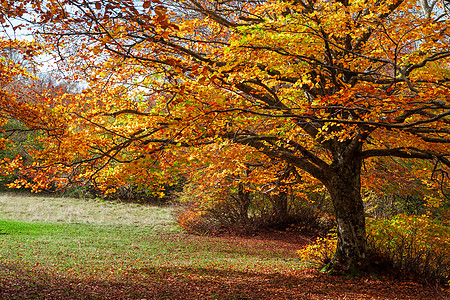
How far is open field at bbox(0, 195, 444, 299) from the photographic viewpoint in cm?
582

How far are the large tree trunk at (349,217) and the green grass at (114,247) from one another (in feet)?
6.73

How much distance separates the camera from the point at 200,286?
250 inches

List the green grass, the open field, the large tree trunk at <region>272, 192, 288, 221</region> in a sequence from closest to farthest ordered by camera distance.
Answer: the open field
the green grass
the large tree trunk at <region>272, 192, 288, 221</region>

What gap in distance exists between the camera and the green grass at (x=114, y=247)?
8.09 meters

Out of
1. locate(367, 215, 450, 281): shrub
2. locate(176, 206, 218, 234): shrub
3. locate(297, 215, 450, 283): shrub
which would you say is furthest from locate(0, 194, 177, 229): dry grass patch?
locate(367, 215, 450, 281): shrub

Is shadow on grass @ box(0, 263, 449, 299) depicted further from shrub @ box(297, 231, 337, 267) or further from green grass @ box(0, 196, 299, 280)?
shrub @ box(297, 231, 337, 267)

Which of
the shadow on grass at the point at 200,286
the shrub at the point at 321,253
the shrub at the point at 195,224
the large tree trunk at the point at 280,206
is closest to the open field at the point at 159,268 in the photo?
the shadow on grass at the point at 200,286

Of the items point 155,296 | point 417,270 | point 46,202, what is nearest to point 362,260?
point 417,270

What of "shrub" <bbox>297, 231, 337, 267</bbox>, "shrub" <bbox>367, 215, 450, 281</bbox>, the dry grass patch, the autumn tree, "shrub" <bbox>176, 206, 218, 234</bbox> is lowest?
the dry grass patch

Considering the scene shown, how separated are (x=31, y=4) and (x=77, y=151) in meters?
3.80

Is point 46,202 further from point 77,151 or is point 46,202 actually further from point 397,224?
point 397,224

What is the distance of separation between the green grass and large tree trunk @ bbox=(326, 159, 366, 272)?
205 cm

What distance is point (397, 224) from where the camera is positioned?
867cm

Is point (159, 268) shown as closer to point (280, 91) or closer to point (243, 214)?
point (280, 91)
